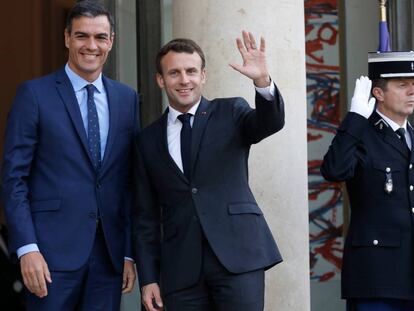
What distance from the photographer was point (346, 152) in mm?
5477

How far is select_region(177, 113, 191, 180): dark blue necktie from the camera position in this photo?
484cm

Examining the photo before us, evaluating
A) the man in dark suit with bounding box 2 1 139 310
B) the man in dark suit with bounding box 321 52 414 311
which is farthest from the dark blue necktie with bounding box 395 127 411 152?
the man in dark suit with bounding box 2 1 139 310

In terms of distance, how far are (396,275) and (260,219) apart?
97cm

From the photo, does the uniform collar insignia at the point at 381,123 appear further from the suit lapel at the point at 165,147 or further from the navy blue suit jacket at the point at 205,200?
the suit lapel at the point at 165,147

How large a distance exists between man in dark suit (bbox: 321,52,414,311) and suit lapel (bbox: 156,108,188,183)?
2.97ft

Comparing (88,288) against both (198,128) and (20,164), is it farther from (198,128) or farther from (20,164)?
(198,128)

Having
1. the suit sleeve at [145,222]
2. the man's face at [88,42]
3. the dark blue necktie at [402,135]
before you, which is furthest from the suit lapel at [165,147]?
the dark blue necktie at [402,135]

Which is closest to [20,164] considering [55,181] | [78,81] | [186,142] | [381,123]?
[55,181]

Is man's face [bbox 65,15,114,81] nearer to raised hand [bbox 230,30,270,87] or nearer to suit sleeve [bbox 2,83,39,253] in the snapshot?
suit sleeve [bbox 2,83,39,253]

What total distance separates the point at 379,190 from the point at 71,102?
1.54 m

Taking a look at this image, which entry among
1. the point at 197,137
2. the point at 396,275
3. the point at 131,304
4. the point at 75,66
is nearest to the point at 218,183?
the point at 197,137

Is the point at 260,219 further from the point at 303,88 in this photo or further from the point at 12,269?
the point at 12,269

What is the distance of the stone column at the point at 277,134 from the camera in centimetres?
565

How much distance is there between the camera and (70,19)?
196 inches
